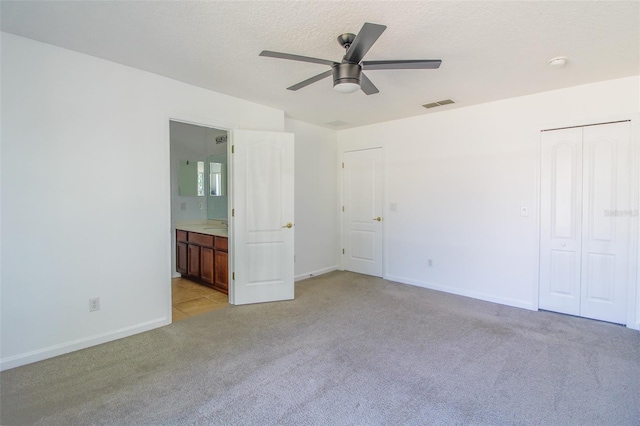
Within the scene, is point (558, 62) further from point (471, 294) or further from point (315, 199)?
point (315, 199)

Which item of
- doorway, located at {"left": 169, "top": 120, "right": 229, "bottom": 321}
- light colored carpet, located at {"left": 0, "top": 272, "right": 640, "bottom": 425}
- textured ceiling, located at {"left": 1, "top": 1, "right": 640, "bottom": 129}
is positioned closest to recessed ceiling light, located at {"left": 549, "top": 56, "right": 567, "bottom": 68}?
textured ceiling, located at {"left": 1, "top": 1, "right": 640, "bottom": 129}

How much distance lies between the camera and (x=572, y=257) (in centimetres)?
354

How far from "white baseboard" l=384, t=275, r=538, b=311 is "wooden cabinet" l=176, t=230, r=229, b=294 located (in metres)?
2.54

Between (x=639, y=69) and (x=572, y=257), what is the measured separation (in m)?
1.92

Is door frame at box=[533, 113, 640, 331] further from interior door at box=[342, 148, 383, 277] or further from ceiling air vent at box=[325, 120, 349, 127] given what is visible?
ceiling air vent at box=[325, 120, 349, 127]

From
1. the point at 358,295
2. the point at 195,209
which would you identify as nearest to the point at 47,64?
the point at 195,209

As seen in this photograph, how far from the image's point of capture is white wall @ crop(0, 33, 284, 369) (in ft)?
7.95

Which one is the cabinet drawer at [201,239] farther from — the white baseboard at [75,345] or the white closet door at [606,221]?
the white closet door at [606,221]

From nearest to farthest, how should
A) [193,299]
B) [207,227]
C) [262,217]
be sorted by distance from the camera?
[262,217] < [193,299] < [207,227]

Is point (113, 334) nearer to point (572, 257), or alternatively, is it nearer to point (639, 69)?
point (572, 257)

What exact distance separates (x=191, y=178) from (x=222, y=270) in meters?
1.90

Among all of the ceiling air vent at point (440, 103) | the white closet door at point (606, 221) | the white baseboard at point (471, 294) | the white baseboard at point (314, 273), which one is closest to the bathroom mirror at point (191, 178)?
the white baseboard at point (314, 273)

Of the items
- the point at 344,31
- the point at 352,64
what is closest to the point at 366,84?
the point at 352,64

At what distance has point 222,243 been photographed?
4293mm
